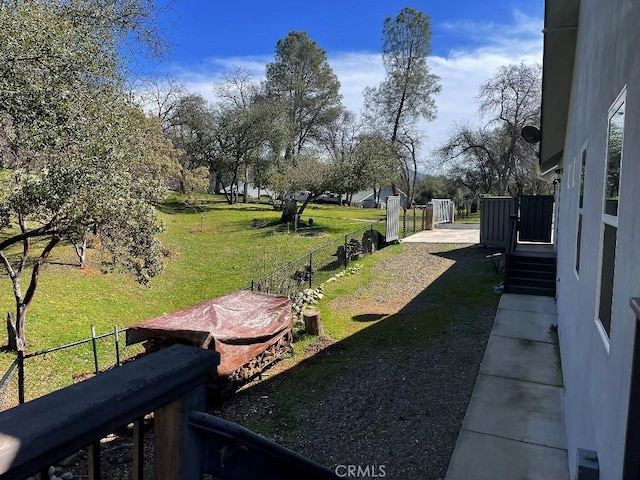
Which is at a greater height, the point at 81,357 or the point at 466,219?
the point at 466,219

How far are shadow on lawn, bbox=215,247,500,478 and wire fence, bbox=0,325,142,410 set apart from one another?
2813 millimetres

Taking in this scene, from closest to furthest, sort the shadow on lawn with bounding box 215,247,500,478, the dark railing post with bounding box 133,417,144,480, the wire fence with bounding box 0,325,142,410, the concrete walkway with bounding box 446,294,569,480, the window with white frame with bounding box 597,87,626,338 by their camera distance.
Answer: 1. the dark railing post with bounding box 133,417,144,480
2. the window with white frame with bounding box 597,87,626,338
3. the concrete walkway with bounding box 446,294,569,480
4. the shadow on lawn with bounding box 215,247,500,478
5. the wire fence with bounding box 0,325,142,410

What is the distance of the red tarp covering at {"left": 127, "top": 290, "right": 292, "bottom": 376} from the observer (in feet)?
20.7

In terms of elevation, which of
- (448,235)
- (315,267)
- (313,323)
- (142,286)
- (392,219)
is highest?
(392,219)

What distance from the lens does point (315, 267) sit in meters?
15.2

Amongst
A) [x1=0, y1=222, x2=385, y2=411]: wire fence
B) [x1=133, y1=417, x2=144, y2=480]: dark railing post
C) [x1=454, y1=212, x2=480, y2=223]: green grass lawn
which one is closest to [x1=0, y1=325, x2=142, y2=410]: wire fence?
[x1=0, y1=222, x2=385, y2=411]: wire fence

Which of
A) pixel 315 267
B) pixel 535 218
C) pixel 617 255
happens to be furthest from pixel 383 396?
pixel 535 218

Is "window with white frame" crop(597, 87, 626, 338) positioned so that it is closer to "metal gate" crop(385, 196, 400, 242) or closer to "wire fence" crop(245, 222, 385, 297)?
"wire fence" crop(245, 222, 385, 297)

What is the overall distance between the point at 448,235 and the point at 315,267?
795cm

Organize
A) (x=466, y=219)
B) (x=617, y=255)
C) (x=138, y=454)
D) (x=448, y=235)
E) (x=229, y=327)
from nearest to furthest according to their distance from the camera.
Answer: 1. (x=138, y=454)
2. (x=617, y=255)
3. (x=229, y=327)
4. (x=448, y=235)
5. (x=466, y=219)

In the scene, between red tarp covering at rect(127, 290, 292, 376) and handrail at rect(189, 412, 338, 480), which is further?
red tarp covering at rect(127, 290, 292, 376)

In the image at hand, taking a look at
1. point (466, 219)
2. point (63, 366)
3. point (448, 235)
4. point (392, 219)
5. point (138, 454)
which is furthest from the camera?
point (466, 219)

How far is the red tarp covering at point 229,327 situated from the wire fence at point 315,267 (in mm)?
2014

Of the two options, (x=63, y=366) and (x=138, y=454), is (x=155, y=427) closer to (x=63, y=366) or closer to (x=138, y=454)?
(x=138, y=454)
